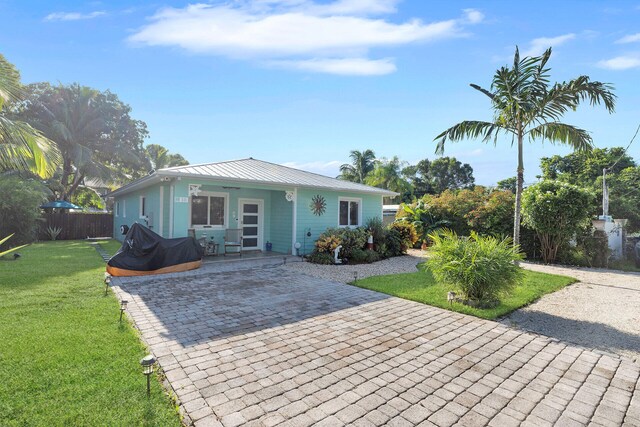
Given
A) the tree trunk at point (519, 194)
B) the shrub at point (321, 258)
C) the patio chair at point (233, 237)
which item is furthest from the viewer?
the patio chair at point (233, 237)

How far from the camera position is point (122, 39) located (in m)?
8.35

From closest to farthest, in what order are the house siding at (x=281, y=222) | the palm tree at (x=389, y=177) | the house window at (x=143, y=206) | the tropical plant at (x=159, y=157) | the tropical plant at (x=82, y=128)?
the house siding at (x=281, y=222) < the house window at (x=143, y=206) < the tropical plant at (x=82, y=128) < the palm tree at (x=389, y=177) < the tropical plant at (x=159, y=157)

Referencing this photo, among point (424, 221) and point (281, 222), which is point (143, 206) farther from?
point (424, 221)

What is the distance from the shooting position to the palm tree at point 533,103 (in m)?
8.06

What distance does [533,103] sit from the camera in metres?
8.44

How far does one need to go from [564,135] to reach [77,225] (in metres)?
24.6

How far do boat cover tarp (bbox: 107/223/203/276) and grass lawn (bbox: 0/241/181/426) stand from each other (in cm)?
171

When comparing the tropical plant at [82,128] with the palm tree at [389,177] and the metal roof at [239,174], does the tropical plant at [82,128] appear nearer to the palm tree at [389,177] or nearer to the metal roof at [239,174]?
the metal roof at [239,174]

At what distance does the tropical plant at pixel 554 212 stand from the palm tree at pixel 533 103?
9.87ft

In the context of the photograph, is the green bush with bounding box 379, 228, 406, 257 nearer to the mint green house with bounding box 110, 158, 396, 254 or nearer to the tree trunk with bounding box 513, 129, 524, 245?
the mint green house with bounding box 110, 158, 396, 254

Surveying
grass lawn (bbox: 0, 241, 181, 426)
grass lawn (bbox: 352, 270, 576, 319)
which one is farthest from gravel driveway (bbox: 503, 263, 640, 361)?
grass lawn (bbox: 0, 241, 181, 426)

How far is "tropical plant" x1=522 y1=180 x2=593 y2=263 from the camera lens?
35.6 ft

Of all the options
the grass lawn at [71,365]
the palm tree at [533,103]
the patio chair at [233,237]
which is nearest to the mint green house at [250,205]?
the patio chair at [233,237]

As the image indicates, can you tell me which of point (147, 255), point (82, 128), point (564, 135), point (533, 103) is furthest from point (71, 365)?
point (82, 128)
